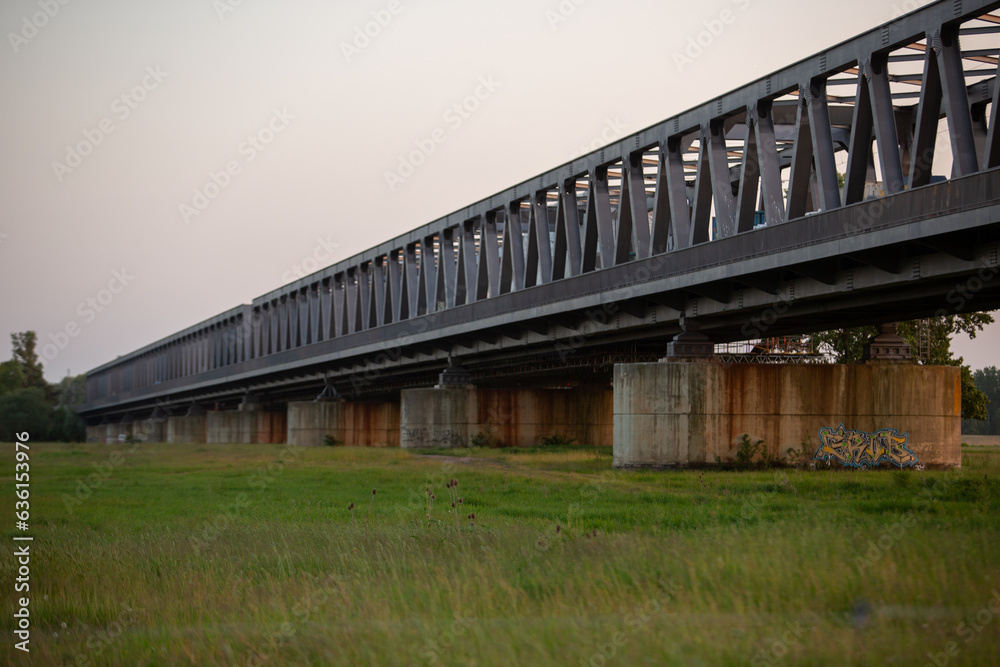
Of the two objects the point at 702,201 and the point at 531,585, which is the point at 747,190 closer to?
the point at 702,201

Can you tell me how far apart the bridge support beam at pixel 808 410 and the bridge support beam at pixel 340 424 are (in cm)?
4436

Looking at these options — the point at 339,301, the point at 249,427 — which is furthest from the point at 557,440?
the point at 249,427

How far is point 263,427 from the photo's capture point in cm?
9831

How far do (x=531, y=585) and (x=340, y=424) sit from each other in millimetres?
64185

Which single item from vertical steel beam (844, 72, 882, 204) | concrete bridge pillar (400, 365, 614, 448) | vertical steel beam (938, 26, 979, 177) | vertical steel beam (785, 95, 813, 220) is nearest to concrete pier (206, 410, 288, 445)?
concrete bridge pillar (400, 365, 614, 448)

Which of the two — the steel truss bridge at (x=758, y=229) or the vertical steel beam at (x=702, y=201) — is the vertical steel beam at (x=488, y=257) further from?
the vertical steel beam at (x=702, y=201)

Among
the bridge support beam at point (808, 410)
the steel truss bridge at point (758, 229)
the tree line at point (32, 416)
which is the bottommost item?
the tree line at point (32, 416)

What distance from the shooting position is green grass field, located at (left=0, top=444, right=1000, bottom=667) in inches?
300

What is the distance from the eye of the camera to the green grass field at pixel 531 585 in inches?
300

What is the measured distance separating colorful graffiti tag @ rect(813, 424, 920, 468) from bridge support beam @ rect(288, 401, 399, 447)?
46.3 metres

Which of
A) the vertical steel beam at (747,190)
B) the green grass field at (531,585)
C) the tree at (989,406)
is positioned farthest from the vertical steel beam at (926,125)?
the tree at (989,406)

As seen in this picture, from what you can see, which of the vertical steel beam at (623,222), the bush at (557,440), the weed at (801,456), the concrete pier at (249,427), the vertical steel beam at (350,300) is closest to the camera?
the weed at (801,456)

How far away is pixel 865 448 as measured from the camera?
30969mm

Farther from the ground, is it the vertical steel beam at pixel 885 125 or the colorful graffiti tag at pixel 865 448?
the vertical steel beam at pixel 885 125
